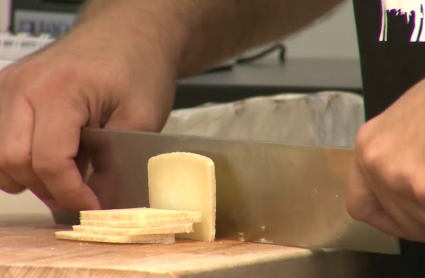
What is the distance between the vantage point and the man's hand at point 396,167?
66 centimetres

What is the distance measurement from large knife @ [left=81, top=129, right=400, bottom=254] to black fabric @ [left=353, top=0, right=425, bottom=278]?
0.08 meters

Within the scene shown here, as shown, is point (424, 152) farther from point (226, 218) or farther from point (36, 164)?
point (36, 164)

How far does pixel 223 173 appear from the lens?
3.00 feet

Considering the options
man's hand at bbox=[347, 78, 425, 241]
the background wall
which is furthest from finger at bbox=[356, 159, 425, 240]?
the background wall

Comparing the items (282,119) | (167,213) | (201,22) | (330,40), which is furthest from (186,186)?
(330,40)

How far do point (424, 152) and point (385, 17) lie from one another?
13.7 inches

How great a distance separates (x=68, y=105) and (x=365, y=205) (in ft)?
1.45

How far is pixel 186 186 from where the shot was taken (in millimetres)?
907

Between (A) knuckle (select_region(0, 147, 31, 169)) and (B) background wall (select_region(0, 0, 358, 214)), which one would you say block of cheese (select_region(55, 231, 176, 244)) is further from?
(B) background wall (select_region(0, 0, 358, 214))

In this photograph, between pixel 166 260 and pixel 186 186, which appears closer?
pixel 166 260

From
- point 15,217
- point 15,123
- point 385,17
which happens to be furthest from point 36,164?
point 385,17

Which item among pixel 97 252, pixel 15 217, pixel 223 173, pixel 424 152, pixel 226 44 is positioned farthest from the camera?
pixel 226 44

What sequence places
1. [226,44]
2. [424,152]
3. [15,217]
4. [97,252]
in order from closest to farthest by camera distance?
1. [424,152]
2. [97,252]
3. [15,217]
4. [226,44]

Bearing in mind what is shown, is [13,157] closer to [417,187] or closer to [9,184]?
[9,184]
